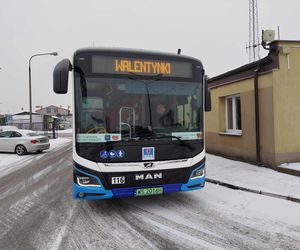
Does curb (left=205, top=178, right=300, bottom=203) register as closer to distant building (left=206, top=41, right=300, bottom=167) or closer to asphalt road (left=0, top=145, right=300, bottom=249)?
asphalt road (left=0, top=145, right=300, bottom=249)

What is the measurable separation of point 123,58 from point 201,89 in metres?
1.65

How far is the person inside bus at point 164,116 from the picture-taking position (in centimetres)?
508

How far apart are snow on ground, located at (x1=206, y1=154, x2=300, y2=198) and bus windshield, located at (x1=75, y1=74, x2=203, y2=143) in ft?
8.47

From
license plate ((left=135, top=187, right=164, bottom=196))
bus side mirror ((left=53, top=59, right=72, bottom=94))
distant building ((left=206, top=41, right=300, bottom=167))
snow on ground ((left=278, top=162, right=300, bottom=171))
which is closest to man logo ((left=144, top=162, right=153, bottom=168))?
license plate ((left=135, top=187, right=164, bottom=196))

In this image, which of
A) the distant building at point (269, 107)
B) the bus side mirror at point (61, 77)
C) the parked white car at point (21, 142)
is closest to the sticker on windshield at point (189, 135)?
the bus side mirror at point (61, 77)

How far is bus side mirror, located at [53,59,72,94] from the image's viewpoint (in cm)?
479

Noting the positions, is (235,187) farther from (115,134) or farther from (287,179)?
(115,134)

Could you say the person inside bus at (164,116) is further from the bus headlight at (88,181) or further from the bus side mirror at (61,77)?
the bus side mirror at (61,77)

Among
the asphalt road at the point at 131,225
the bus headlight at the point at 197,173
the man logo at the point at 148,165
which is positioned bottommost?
the asphalt road at the point at 131,225

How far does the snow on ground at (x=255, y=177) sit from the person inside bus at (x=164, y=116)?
303 centimetres

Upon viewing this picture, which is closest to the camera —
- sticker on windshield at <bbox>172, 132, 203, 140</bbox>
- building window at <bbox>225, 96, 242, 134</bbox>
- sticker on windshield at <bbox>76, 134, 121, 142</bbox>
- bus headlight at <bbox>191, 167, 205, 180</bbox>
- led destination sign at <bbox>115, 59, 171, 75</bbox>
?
sticker on windshield at <bbox>76, 134, 121, 142</bbox>

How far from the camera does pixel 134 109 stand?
497 cm

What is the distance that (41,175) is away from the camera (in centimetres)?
953

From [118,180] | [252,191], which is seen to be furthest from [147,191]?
[252,191]
